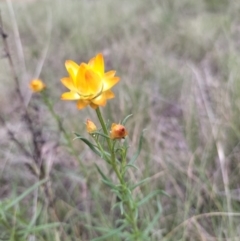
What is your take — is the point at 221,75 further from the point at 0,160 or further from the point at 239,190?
the point at 0,160

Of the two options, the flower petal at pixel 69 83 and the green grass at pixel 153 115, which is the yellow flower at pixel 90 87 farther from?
the green grass at pixel 153 115

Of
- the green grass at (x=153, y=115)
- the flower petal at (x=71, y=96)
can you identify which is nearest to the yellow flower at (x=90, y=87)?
the flower petal at (x=71, y=96)

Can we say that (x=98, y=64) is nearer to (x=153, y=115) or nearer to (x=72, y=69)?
(x=72, y=69)

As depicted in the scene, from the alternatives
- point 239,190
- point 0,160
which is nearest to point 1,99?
point 0,160

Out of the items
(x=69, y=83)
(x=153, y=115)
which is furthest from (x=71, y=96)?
(x=153, y=115)

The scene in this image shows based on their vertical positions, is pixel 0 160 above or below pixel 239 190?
above

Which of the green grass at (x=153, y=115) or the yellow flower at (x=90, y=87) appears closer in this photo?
the yellow flower at (x=90, y=87)

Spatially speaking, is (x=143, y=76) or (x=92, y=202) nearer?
(x=92, y=202)

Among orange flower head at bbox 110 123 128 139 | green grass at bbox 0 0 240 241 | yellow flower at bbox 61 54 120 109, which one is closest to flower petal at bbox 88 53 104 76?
yellow flower at bbox 61 54 120 109
